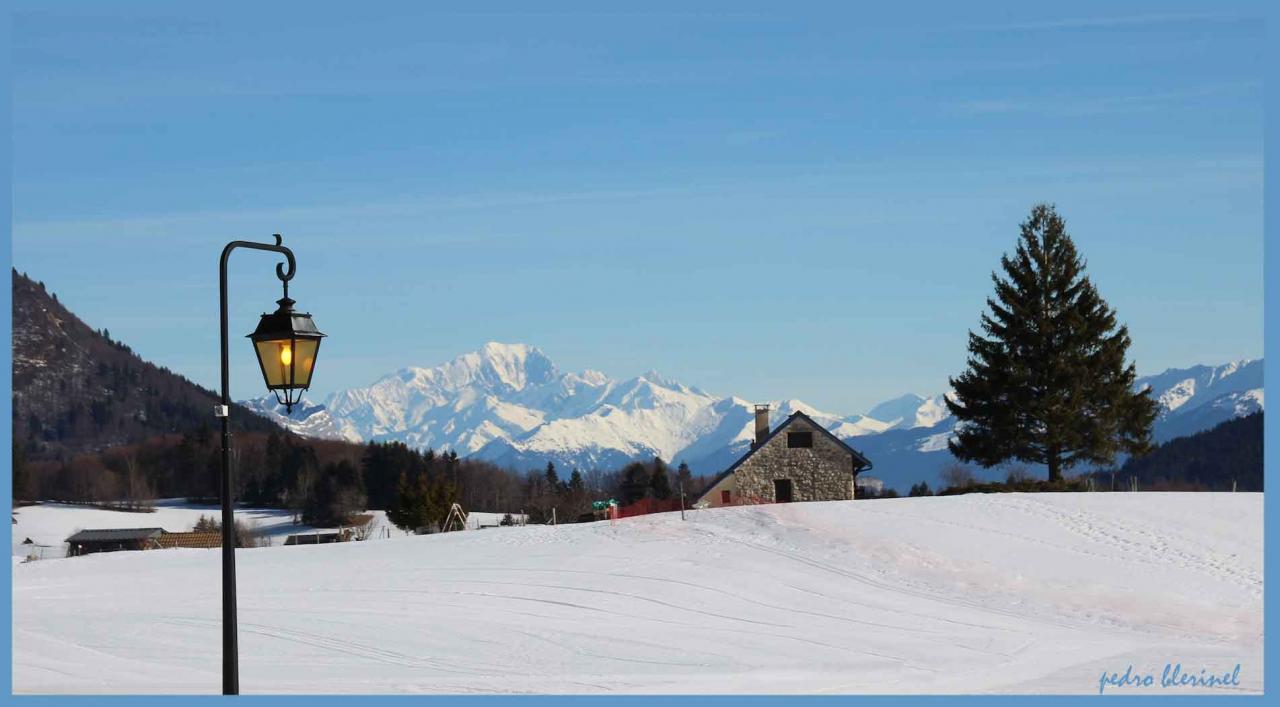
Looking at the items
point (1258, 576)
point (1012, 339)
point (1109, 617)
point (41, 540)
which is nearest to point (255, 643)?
point (1109, 617)

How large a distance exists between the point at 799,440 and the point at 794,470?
119 cm

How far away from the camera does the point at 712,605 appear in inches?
1427

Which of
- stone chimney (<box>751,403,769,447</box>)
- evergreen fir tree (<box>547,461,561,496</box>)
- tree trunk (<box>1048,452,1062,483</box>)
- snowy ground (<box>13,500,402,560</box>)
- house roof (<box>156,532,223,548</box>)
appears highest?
stone chimney (<box>751,403,769,447</box>)

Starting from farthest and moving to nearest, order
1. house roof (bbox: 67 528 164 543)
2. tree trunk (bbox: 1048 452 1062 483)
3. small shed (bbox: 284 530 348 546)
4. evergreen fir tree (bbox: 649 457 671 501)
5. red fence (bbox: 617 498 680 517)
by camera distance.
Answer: evergreen fir tree (bbox: 649 457 671 501), house roof (bbox: 67 528 164 543), small shed (bbox: 284 530 348 546), tree trunk (bbox: 1048 452 1062 483), red fence (bbox: 617 498 680 517)

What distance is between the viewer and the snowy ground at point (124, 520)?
13925 cm

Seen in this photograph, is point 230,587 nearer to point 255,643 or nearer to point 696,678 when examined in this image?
point 696,678

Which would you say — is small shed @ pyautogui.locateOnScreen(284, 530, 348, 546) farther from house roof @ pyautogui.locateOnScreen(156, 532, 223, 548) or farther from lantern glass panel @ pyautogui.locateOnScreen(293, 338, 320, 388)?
lantern glass panel @ pyautogui.locateOnScreen(293, 338, 320, 388)

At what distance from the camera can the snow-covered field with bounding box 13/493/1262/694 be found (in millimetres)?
28047

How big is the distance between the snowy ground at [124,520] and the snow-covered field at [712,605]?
87.1m

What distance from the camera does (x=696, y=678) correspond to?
2747 cm

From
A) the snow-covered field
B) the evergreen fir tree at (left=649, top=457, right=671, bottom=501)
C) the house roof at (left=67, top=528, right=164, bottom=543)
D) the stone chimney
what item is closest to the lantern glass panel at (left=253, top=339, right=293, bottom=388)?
the snow-covered field

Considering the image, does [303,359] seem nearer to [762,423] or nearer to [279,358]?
[279,358]

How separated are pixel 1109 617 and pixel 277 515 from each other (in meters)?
129
